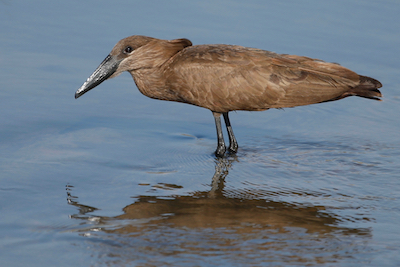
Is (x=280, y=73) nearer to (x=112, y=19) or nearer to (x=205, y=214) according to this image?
A: (x=205, y=214)

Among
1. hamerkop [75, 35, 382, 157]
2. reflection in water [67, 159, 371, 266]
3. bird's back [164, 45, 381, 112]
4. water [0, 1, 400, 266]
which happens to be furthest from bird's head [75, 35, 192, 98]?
reflection in water [67, 159, 371, 266]

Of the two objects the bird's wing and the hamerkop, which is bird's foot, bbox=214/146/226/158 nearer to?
the hamerkop

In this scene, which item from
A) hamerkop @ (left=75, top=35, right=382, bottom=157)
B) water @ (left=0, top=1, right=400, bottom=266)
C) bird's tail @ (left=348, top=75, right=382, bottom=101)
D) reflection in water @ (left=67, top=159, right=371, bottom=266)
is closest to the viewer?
reflection in water @ (left=67, top=159, right=371, bottom=266)

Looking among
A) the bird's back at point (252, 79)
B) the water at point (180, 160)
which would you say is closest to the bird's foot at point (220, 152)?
the water at point (180, 160)

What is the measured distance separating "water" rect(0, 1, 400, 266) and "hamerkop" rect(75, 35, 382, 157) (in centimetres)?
66

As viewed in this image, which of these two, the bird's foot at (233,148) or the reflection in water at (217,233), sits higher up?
the bird's foot at (233,148)

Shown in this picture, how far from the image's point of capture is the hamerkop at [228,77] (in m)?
7.30

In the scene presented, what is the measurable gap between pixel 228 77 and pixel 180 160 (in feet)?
3.91

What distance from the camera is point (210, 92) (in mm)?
7543

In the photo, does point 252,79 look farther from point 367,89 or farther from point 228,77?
point 367,89

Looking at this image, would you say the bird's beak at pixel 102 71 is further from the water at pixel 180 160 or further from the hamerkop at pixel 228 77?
the water at pixel 180 160

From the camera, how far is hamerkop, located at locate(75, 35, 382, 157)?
730 centimetres

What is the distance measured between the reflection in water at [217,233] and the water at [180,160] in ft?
0.06

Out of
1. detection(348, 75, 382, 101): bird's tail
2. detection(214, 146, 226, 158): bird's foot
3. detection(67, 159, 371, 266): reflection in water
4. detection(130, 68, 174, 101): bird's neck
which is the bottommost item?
detection(67, 159, 371, 266): reflection in water
